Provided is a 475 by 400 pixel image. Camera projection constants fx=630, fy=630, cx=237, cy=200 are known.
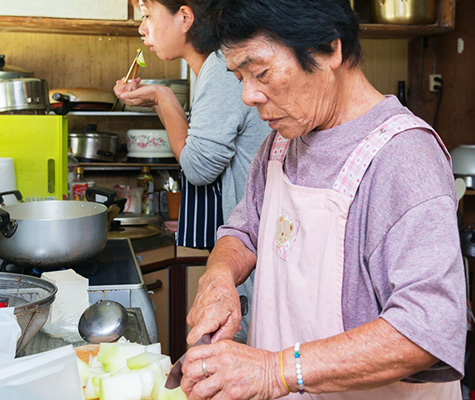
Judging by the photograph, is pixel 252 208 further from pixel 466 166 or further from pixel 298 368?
pixel 466 166

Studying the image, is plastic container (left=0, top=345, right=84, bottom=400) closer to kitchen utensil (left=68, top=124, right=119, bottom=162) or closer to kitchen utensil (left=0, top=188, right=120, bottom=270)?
kitchen utensil (left=0, top=188, right=120, bottom=270)

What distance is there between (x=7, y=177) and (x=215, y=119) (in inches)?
32.8

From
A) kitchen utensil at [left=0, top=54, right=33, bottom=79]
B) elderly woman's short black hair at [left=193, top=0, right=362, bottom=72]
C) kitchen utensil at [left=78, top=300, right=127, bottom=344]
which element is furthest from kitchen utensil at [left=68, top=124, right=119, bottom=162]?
elderly woman's short black hair at [left=193, top=0, right=362, bottom=72]

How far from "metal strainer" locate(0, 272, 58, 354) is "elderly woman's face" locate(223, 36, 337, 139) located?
0.57 meters

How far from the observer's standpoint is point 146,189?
3.83 m

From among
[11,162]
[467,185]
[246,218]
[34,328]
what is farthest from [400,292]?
[467,185]

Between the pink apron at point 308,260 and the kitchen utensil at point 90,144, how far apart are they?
7.59 feet

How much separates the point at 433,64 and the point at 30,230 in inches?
125

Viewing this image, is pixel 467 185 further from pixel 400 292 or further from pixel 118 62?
pixel 400 292

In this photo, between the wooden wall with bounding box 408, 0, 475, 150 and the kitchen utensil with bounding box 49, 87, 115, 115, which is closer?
the kitchen utensil with bounding box 49, 87, 115, 115

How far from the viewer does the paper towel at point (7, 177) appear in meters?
2.28

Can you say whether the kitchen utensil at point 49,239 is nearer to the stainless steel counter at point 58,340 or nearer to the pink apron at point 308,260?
the stainless steel counter at point 58,340

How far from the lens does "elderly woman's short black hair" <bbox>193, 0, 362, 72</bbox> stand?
1.07m

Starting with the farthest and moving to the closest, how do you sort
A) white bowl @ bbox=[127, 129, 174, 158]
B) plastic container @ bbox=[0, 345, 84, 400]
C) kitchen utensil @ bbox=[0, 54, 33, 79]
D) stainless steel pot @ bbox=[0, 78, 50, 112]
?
white bowl @ bbox=[127, 129, 174, 158]
kitchen utensil @ bbox=[0, 54, 33, 79]
stainless steel pot @ bbox=[0, 78, 50, 112]
plastic container @ bbox=[0, 345, 84, 400]
